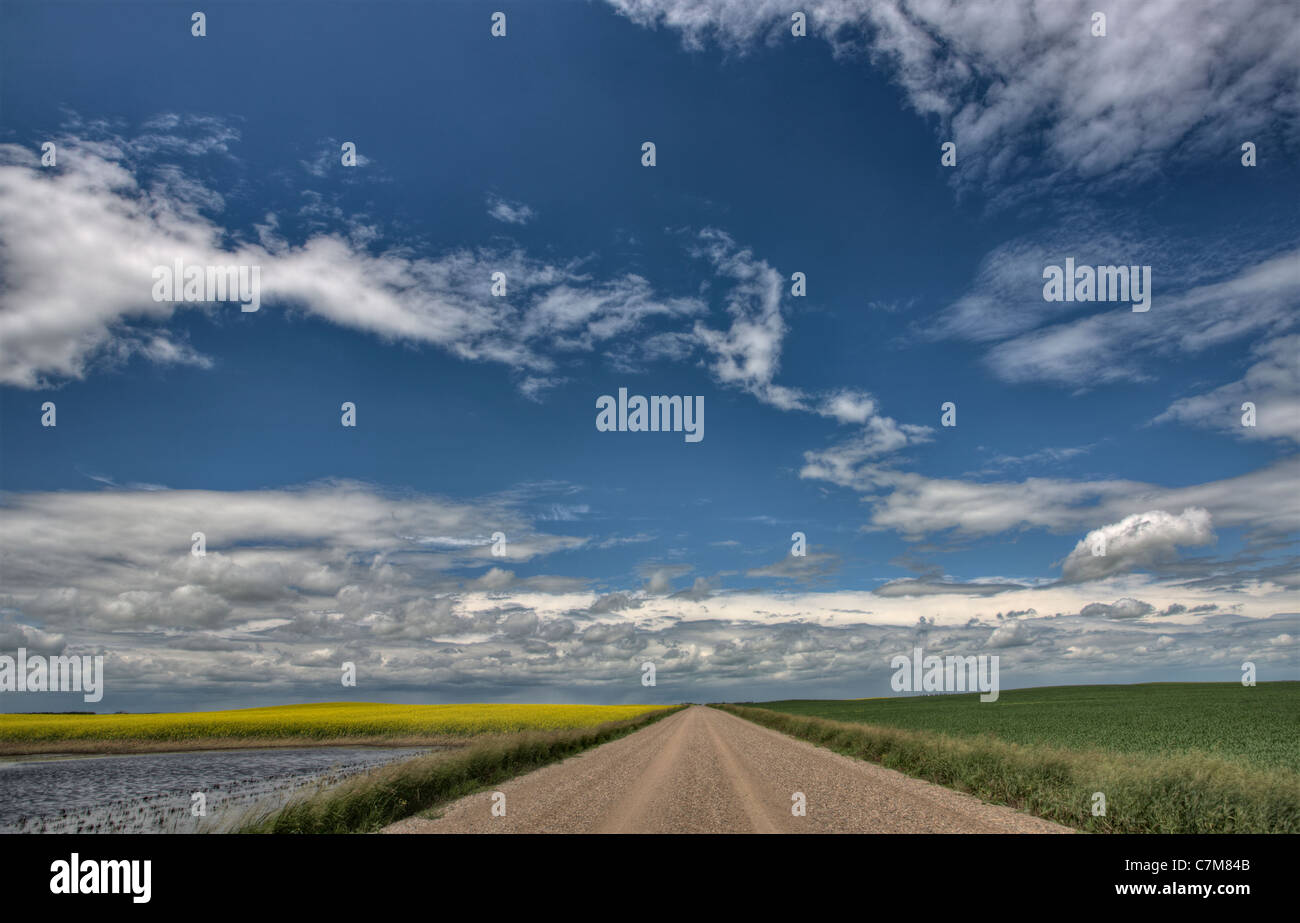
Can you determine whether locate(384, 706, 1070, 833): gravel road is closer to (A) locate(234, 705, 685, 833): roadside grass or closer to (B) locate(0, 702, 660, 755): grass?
(A) locate(234, 705, 685, 833): roadside grass

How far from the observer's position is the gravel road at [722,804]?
40.9 ft

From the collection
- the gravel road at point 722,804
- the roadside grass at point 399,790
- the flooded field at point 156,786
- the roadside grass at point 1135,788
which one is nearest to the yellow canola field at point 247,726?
the flooded field at point 156,786

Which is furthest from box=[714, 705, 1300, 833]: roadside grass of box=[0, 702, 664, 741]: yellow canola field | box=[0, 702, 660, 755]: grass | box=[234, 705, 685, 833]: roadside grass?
box=[0, 702, 664, 741]: yellow canola field

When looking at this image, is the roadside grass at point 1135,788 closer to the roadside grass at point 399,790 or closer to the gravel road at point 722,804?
the gravel road at point 722,804

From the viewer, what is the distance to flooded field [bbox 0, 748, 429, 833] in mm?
16812

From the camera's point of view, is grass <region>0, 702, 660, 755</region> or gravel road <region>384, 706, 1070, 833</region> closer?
gravel road <region>384, 706, 1070, 833</region>

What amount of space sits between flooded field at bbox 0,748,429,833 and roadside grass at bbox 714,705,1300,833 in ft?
52.7

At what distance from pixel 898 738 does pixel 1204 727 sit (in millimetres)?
27419

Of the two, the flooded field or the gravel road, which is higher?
the gravel road

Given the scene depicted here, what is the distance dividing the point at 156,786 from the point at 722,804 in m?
23.4

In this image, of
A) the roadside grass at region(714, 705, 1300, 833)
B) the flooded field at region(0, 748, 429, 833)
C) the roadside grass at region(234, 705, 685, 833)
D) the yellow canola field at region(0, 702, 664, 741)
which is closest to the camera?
the roadside grass at region(714, 705, 1300, 833)

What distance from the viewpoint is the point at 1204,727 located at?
Answer: 3950 centimetres
